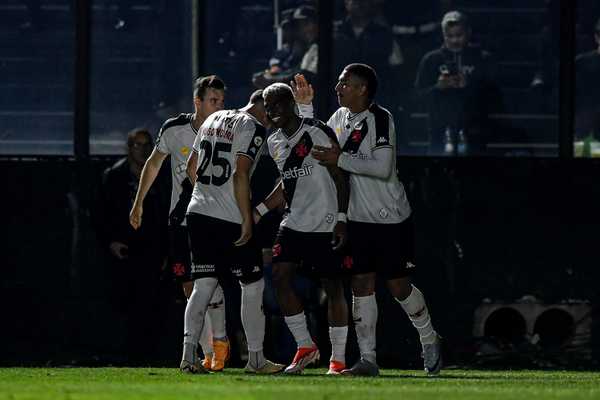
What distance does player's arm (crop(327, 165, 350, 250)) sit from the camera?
498 inches

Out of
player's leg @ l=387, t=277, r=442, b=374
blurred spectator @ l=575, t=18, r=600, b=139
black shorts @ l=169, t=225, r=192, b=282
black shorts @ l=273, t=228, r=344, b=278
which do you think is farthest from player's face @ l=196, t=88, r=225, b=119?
blurred spectator @ l=575, t=18, r=600, b=139

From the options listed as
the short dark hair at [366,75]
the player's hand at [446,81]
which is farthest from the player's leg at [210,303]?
the player's hand at [446,81]

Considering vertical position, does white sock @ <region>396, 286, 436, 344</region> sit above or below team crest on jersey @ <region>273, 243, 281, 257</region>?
below

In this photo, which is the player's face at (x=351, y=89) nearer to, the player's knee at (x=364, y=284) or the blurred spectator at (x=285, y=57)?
the player's knee at (x=364, y=284)

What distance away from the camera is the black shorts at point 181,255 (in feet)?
44.8

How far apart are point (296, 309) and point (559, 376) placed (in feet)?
6.85

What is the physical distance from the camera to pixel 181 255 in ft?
45.0

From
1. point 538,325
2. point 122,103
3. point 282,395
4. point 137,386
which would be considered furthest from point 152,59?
point 282,395

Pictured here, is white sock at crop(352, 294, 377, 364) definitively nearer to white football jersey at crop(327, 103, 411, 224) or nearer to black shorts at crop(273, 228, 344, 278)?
black shorts at crop(273, 228, 344, 278)

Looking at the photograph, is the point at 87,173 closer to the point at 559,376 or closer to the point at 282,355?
the point at 282,355

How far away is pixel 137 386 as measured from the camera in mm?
11070

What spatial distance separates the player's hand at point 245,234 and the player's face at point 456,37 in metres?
4.40

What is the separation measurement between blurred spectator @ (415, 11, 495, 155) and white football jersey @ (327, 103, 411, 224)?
10.3 feet

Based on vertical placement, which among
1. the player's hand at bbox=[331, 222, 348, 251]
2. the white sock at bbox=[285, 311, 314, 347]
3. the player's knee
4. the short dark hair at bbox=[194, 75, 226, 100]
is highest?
the short dark hair at bbox=[194, 75, 226, 100]
